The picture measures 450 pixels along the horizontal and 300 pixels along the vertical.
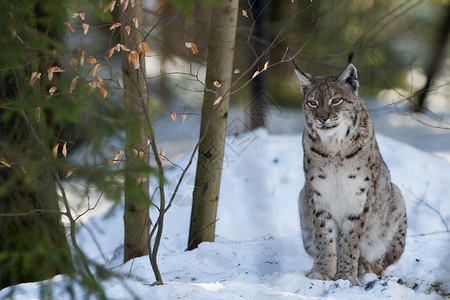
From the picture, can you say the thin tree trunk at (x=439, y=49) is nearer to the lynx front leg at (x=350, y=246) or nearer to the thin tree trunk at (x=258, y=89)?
the thin tree trunk at (x=258, y=89)

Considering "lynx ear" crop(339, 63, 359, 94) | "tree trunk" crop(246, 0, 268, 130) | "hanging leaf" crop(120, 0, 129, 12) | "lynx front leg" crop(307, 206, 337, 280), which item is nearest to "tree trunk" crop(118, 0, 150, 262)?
"hanging leaf" crop(120, 0, 129, 12)

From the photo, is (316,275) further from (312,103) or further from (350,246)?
(312,103)

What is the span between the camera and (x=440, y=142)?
28.5 ft

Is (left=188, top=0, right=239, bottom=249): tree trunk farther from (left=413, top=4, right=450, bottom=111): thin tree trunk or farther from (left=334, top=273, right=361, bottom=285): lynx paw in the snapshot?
(left=413, top=4, right=450, bottom=111): thin tree trunk

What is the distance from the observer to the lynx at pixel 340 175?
13.5ft

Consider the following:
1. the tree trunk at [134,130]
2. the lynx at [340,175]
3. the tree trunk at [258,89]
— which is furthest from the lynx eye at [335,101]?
the tree trunk at [258,89]

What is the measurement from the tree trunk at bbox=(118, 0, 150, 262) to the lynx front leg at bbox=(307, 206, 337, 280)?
A: 1.25 metres

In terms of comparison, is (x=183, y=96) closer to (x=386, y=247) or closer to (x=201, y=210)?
(x=201, y=210)

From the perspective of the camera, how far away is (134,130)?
2.27 m

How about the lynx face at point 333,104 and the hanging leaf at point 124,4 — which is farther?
the lynx face at point 333,104

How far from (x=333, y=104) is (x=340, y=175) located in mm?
506

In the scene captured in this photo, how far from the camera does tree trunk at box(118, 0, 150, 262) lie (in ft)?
7.59

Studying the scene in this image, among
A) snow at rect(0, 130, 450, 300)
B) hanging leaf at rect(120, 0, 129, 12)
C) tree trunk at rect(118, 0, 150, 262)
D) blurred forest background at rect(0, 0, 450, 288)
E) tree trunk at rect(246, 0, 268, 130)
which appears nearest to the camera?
tree trunk at rect(118, 0, 150, 262)

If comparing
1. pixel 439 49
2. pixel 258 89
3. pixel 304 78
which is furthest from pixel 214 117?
pixel 439 49
